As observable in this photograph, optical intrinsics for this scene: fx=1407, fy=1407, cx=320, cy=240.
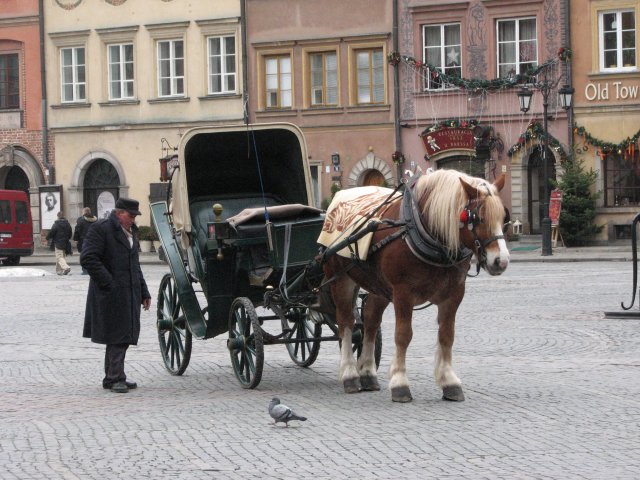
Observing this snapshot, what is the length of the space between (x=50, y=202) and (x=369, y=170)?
11686 millimetres

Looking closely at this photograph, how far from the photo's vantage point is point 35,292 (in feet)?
91.9

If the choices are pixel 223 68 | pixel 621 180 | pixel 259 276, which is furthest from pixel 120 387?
pixel 223 68

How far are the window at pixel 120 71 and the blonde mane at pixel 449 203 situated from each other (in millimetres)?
37380

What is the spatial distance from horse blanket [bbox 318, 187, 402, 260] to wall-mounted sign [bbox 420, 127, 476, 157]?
2918cm

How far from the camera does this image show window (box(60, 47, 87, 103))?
48.7 metres

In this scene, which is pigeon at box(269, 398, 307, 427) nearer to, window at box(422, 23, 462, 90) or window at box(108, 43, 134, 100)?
window at box(422, 23, 462, 90)

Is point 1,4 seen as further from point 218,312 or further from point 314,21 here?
point 218,312

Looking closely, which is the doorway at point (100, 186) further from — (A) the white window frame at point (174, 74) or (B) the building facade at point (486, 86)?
(B) the building facade at point (486, 86)

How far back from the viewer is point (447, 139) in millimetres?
42000

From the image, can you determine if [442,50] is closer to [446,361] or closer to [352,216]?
[352,216]

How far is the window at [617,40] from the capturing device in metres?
39.4

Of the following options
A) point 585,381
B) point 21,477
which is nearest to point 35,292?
point 585,381

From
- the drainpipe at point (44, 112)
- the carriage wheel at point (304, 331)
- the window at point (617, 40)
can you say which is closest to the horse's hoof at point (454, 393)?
the carriage wheel at point (304, 331)

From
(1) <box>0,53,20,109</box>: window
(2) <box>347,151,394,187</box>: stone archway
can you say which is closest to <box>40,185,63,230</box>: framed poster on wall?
(1) <box>0,53,20,109</box>: window
